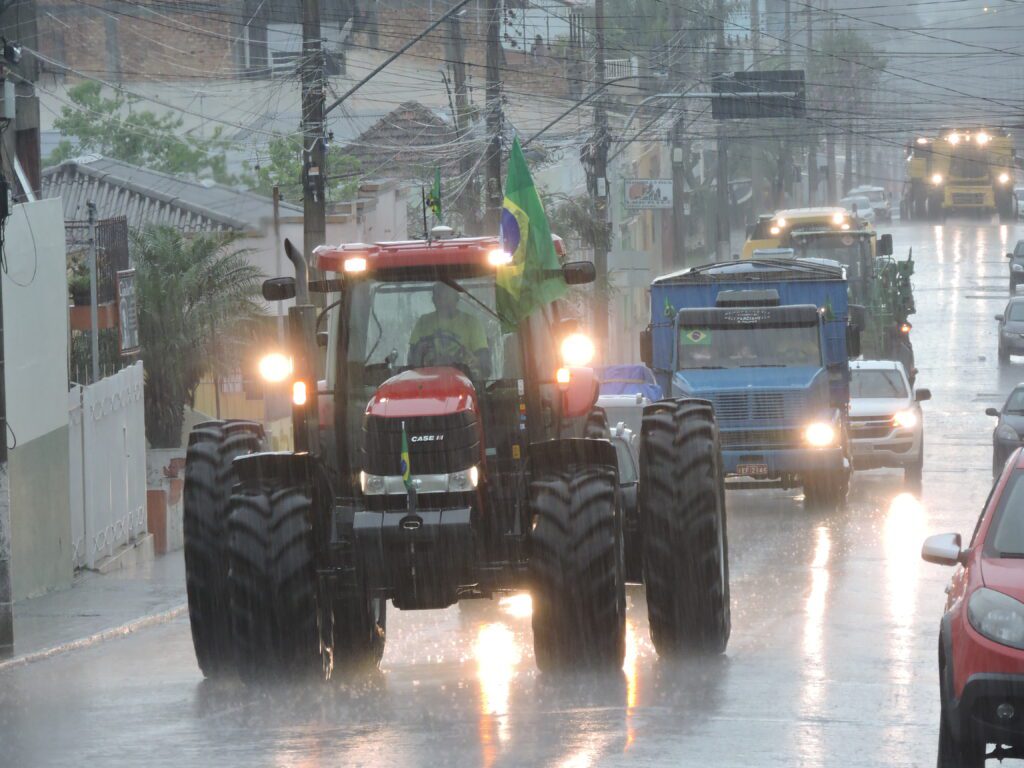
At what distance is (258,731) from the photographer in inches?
417

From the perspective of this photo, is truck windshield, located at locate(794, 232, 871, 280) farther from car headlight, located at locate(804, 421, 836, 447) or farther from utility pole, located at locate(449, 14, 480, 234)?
car headlight, located at locate(804, 421, 836, 447)

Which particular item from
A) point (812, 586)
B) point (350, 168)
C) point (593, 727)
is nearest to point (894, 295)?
point (350, 168)

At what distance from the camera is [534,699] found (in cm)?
1126

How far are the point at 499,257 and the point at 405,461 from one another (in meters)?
1.50

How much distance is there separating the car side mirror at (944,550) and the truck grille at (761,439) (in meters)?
14.5

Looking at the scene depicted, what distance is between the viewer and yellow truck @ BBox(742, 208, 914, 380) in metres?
42.7

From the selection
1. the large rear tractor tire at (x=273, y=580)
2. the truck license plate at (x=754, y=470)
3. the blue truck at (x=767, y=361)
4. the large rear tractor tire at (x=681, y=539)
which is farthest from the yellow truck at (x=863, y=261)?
the large rear tractor tire at (x=273, y=580)

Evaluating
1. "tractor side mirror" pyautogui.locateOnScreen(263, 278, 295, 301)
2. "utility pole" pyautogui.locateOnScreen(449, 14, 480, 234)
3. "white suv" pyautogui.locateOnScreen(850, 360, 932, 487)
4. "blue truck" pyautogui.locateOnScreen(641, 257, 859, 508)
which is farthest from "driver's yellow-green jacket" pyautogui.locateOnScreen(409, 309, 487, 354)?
"utility pole" pyautogui.locateOnScreen(449, 14, 480, 234)

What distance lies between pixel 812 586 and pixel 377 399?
7714 mm

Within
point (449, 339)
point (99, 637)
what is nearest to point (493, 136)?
point (99, 637)

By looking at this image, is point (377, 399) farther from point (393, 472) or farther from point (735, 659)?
point (735, 659)

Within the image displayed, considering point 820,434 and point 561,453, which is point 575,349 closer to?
point 561,453

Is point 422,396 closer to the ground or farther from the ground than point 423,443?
farther from the ground

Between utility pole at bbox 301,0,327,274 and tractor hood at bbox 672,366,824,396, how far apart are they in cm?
515
